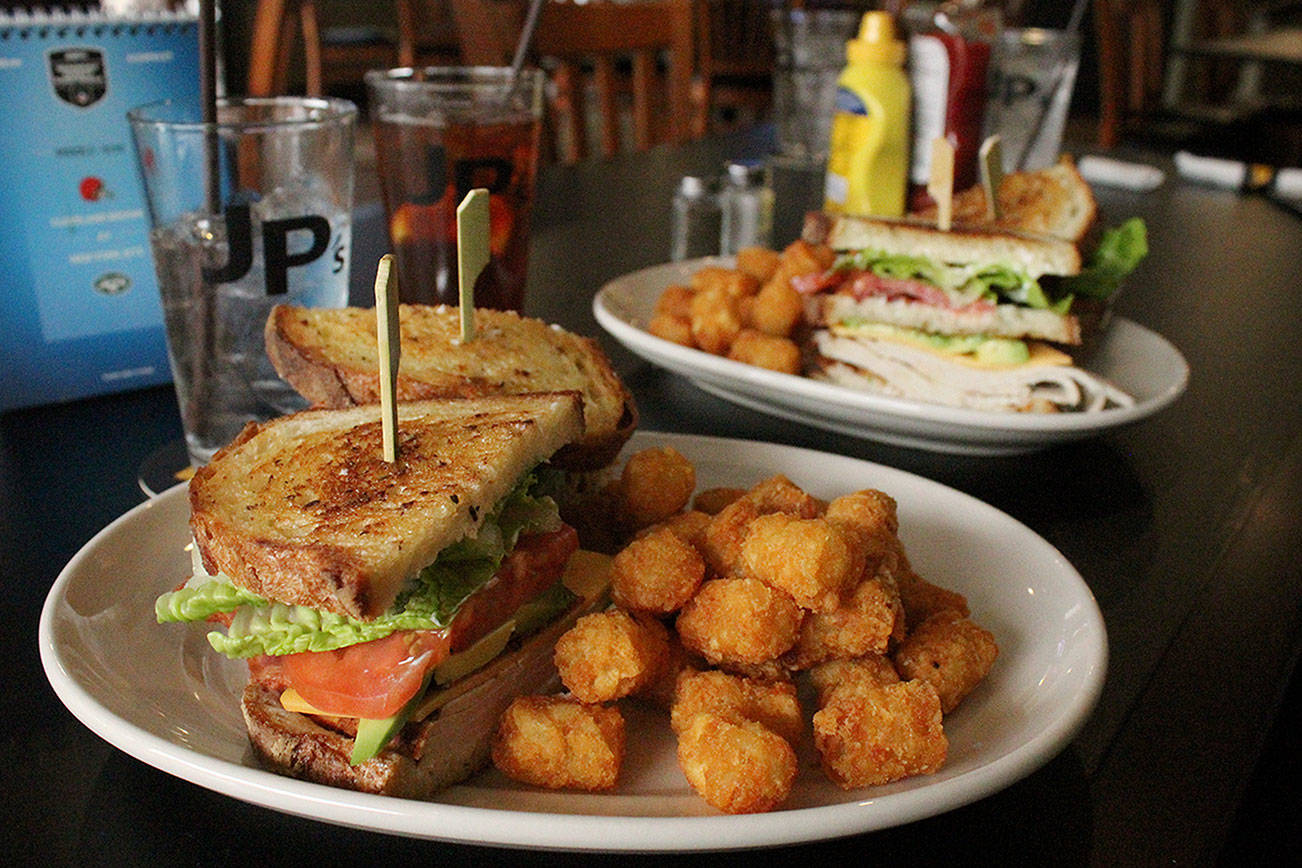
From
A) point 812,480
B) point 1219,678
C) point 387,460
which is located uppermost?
point 387,460

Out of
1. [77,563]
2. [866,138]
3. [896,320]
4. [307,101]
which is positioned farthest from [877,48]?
[77,563]

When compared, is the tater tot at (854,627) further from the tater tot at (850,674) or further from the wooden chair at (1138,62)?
the wooden chair at (1138,62)

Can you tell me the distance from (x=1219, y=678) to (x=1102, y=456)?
62cm

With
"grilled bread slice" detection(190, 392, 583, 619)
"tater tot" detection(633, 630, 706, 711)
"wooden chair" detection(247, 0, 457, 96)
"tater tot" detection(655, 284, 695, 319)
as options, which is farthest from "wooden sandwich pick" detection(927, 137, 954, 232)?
"wooden chair" detection(247, 0, 457, 96)

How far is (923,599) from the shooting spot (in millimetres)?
1161

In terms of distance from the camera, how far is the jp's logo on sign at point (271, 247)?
144cm

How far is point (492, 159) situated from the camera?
6.13 feet

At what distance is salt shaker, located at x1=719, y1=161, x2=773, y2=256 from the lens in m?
2.59

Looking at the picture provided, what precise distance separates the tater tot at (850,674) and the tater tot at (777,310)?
0.96 meters

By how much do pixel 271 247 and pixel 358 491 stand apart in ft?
1.96

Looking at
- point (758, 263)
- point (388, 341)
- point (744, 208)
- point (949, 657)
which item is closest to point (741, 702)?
point (949, 657)

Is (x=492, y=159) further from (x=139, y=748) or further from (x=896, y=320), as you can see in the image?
(x=139, y=748)

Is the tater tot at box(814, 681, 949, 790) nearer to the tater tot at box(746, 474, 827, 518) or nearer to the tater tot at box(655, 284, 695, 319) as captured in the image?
the tater tot at box(746, 474, 827, 518)

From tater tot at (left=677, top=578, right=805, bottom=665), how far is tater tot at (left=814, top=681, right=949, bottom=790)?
3.7 inches
